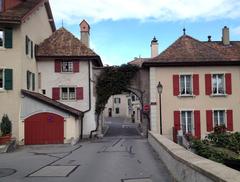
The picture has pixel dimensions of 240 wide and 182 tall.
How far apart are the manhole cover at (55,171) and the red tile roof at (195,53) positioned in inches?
783

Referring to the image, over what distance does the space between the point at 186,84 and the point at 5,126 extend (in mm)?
15384

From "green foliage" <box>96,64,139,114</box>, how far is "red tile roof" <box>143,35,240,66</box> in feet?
9.05

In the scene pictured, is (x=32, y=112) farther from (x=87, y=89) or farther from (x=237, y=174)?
(x=237, y=174)

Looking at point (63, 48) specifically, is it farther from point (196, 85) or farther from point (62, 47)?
point (196, 85)

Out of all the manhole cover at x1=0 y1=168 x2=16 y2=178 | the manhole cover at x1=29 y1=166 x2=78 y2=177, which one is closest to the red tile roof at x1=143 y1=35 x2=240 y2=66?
the manhole cover at x1=29 y1=166 x2=78 y2=177

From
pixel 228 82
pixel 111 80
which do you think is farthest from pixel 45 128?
pixel 228 82

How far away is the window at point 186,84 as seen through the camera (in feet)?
111

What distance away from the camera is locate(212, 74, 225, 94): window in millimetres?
34094

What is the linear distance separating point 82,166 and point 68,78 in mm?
19618

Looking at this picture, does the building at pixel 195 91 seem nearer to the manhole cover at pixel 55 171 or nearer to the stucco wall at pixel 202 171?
the manhole cover at pixel 55 171

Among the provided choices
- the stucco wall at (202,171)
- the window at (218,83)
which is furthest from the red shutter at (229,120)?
the stucco wall at (202,171)

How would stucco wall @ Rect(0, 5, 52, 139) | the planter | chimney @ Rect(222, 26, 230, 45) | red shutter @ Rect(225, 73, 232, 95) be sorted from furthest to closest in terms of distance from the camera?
chimney @ Rect(222, 26, 230, 45) < red shutter @ Rect(225, 73, 232, 95) < stucco wall @ Rect(0, 5, 52, 139) < the planter

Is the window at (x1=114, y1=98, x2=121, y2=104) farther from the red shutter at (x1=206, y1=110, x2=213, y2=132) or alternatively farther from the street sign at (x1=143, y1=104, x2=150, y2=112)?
the red shutter at (x1=206, y1=110, x2=213, y2=132)

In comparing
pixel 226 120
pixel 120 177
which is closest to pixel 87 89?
pixel 226 120
